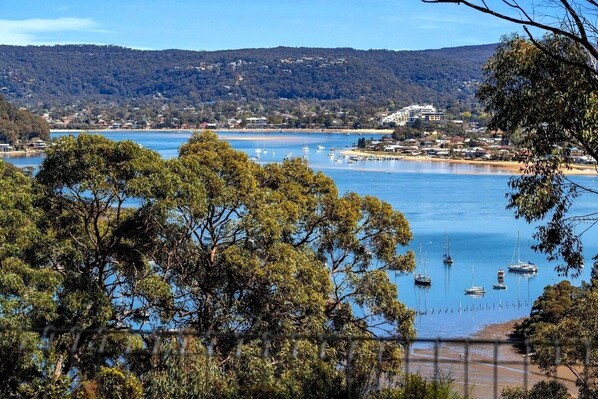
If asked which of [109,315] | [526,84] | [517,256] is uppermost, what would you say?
[526,84]

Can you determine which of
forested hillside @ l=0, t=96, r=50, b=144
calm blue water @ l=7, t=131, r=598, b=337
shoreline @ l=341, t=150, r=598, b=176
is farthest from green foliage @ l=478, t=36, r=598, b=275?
forested hillside @ l=0, t=96, r=50, b=144

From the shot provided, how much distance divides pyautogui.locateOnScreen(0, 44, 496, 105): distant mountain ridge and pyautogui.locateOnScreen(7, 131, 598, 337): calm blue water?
72.7 metres

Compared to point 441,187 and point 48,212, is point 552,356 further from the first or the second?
point 441,187

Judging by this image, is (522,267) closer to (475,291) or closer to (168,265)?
(475,291)

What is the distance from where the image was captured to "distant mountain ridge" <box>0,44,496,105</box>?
125188mm

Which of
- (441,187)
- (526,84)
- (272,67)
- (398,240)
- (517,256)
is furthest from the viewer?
(272,67)

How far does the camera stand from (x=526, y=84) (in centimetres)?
491

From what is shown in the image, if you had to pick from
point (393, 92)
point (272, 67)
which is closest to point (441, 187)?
point (393, 92)

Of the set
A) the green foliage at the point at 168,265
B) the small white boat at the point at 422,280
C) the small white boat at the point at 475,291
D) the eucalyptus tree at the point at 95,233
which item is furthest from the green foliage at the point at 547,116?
the small white boat at the point at 422,280

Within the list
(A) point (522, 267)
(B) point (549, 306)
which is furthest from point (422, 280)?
(B) point (549, 306)

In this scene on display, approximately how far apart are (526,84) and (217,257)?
2.55m

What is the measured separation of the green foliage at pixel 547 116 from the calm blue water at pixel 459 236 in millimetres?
12142

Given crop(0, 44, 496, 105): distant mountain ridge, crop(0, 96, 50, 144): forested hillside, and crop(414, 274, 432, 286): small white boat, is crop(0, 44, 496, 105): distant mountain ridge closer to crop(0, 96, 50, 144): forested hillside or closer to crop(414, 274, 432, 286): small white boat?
crop(0, 96, 50, 144): forested hillside

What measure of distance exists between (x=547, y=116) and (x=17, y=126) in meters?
55.2
